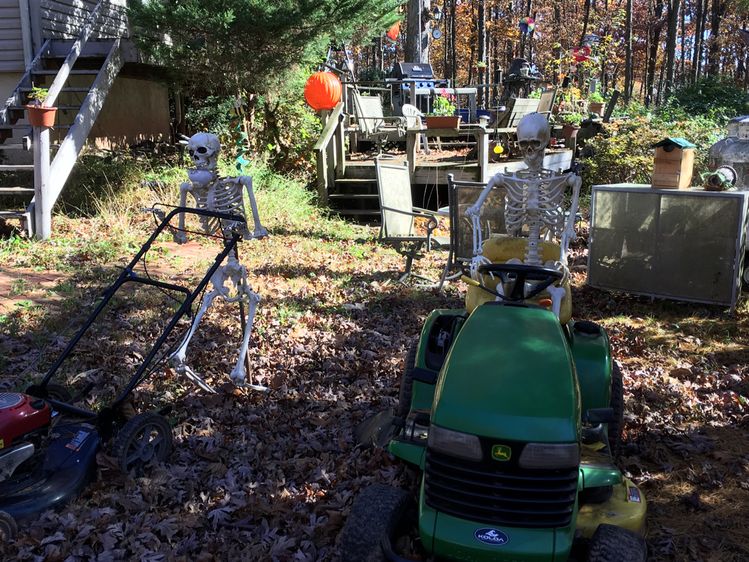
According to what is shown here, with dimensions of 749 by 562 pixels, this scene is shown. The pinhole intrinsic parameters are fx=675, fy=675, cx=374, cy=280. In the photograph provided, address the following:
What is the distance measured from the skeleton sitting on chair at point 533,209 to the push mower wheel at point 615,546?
1.98m

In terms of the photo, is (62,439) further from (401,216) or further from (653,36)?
(653,36)

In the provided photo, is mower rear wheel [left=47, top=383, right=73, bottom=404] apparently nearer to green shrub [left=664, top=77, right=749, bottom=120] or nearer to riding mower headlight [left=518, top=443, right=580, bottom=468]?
riding mower headlight [left=518, top=443, right=580, bottom=468]

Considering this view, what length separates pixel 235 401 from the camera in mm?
4883

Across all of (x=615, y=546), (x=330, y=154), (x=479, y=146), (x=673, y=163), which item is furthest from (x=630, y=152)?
(x=615, y=546)

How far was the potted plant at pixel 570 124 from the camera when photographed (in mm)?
14930

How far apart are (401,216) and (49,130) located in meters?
5.64

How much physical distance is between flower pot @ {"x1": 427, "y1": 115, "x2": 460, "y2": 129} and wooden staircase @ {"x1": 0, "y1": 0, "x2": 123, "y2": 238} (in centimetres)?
581

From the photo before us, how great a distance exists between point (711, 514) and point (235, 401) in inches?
122

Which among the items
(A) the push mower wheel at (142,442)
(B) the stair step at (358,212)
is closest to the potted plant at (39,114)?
(B) the stair step at (358,212)

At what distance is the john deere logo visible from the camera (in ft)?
7.97

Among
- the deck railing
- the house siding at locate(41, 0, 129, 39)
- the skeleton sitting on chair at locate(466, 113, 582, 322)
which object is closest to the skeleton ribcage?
the skeleton sitting on chair at locate(466, 113, 582, 322)

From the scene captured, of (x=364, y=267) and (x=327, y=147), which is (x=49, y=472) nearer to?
(x=364, y=267)

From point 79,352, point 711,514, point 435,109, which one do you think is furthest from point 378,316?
point 435,109

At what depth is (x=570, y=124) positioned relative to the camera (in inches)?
604
